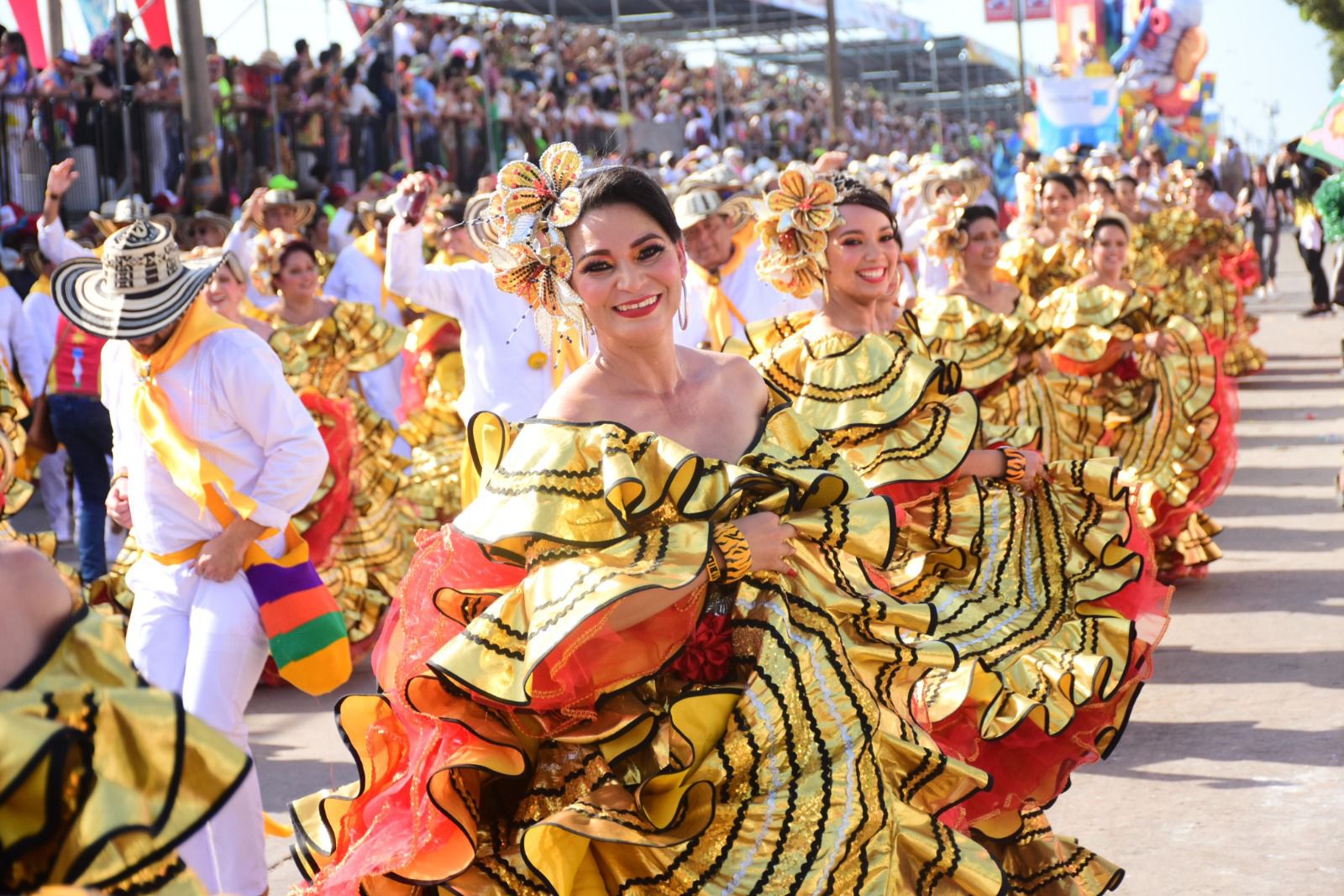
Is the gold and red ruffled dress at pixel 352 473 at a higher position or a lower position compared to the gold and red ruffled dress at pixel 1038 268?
lower

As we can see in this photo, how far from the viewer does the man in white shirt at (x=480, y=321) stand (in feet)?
25.1

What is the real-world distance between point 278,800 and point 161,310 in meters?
1.91

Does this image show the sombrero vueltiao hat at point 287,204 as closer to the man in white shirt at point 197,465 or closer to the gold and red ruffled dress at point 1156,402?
the gold and red ruffled dress at point 1156,402

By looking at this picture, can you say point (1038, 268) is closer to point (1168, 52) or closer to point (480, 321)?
point (480, 321)

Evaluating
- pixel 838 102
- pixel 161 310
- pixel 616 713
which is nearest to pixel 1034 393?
pixel 161 310

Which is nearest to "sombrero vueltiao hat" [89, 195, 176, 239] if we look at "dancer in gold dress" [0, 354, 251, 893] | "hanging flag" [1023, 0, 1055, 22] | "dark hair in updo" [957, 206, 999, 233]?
"dark hair in updo" [957, 206, 999, 233]

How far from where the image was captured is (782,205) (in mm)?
5340

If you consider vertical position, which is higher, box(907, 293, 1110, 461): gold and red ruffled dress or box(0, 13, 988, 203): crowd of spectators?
box(0, 13, 988, 203): crowd of spectators

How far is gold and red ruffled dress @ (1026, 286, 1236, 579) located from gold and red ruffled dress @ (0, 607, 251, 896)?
265 inches

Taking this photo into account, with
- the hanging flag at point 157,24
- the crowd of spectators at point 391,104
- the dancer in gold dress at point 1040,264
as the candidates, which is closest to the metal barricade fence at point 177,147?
the crowd of spectators at point 391,104

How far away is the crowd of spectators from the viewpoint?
13719 mm

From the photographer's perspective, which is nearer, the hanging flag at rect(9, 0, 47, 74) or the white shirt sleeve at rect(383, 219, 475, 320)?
the white shirt sleeve at rect(383, 219, 475, 320)

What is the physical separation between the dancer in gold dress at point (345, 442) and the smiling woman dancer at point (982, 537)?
2.89 meters

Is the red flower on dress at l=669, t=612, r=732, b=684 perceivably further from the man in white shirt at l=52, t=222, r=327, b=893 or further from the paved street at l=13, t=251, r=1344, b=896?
the paved street at l=13, t=251, r=1344, b=896
